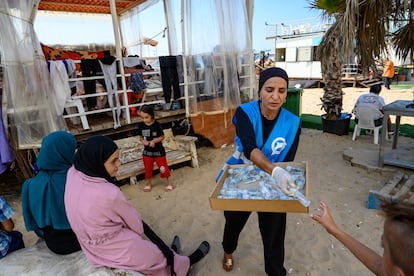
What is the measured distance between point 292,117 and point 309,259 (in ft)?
4.91

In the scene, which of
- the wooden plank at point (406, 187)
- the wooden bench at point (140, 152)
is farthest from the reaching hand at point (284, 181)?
the wooden bench at point (140, 152)

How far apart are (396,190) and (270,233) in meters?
2.48

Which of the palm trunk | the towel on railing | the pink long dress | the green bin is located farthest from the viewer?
the green bin

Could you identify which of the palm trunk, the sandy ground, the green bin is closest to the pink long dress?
the sandy ground

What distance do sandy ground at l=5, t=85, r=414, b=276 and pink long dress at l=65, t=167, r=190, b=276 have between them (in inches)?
30.7

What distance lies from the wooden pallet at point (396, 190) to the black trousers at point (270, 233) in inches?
66.5

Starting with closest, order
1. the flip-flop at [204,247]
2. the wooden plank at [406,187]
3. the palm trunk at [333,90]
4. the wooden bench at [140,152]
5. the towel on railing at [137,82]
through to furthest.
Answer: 1. the flip-flop at [204,247]
2. the wooden plank at [406,187]
3. the wooden bench at [140,152]
4. the towel on railing at [137,82]
5. the palm trunk at [333,90]

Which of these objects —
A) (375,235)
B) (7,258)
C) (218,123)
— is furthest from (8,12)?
(375,235)

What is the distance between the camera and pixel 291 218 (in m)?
3.20

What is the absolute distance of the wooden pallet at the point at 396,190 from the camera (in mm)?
3150

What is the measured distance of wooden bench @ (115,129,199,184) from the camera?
14.2 ft

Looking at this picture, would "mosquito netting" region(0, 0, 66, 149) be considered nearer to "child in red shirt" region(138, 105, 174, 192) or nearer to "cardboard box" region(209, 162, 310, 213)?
"child in red shirt" region(138, 105, 174, 192)

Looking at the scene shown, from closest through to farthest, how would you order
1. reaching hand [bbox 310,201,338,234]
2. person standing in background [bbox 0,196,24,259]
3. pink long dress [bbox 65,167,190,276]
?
reaching hand [bbox 310,201,338,234], pink long dress [bbox 65,167,190,276], person standing in background [bbox 0,196,24,259]

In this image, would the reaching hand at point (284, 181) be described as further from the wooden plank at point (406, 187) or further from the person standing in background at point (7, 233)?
the wooden plank at point (406, 187)
